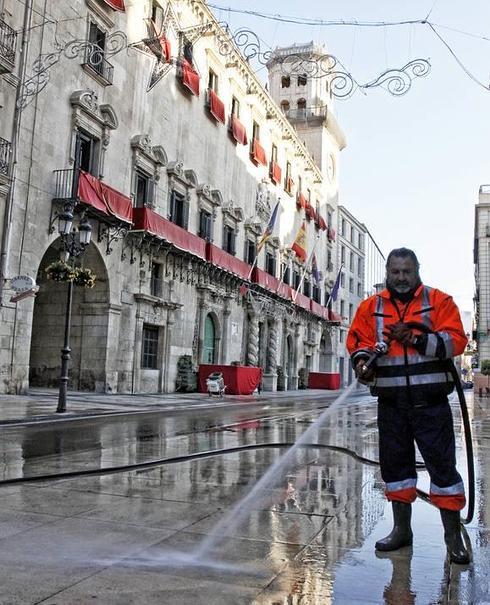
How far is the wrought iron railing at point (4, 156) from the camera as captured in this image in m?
17.5

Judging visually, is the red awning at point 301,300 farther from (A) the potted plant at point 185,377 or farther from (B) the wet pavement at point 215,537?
(B) the wet pavement at point 215,537

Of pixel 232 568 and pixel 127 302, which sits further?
pixel 127 302

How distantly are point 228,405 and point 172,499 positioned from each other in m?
15.4

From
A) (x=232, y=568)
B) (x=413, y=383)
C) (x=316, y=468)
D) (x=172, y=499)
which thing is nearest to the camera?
(x=232, y=568)

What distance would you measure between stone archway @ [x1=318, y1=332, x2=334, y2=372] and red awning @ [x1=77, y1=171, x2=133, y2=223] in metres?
33.4

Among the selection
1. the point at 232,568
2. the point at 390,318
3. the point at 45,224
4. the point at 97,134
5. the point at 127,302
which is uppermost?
the point at 97,134

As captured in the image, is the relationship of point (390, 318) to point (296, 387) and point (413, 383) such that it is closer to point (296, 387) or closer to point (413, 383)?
point (413, 383)

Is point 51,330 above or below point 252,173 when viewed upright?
below

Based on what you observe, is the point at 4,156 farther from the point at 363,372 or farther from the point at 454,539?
the point at 454,539

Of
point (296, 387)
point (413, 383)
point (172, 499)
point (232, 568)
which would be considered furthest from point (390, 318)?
point (296, 387)

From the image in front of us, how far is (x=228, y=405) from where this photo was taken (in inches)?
786

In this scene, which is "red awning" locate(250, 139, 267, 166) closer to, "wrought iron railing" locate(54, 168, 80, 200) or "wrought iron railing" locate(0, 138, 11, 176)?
"wrought iron railing" locate(54, 168, 80, 200)

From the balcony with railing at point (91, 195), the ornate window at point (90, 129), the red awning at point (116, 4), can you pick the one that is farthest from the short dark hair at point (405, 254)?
the red awning at point (116, 4)

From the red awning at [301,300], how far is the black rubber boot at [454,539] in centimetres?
3858
